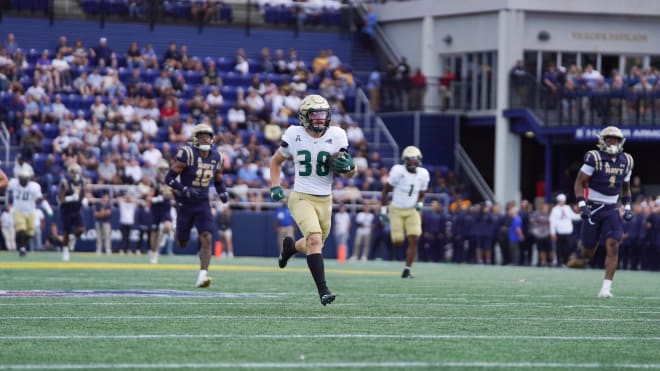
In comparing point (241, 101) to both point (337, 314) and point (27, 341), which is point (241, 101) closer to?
point (337, 314)

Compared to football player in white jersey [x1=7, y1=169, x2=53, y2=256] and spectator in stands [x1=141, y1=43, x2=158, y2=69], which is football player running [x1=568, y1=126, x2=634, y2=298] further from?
spectator in stands [x1=141, y1=43, x2=158, y2=69]

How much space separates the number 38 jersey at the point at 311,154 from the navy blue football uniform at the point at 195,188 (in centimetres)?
375

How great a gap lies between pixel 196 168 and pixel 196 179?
0.13 m

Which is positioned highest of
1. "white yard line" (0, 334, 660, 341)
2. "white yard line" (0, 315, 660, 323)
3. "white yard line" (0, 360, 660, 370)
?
"white yard line" (0, 360, 660, 370)

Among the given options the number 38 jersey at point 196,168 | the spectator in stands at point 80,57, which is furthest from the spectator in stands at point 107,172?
the number 38 jersey at point 196,168

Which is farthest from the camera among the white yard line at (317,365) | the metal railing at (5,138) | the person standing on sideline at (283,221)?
the metal railing at (5,138)

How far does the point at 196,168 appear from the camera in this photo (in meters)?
16.3

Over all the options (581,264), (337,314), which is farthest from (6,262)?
(337,314)

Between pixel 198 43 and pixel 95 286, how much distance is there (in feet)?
79.0

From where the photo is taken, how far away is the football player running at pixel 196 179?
16.2 meters

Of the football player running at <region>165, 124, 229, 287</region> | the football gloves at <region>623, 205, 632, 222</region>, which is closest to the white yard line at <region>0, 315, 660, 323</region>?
the football gloves at <region>623, 205, 632, 222</region>

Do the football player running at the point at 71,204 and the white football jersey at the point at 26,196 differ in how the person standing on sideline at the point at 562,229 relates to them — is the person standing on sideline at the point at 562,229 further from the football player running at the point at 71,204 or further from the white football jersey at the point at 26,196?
the white football jersey at the point at 26,196

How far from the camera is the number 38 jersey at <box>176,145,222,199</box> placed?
1628cm

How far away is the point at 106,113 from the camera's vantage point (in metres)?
33.9
